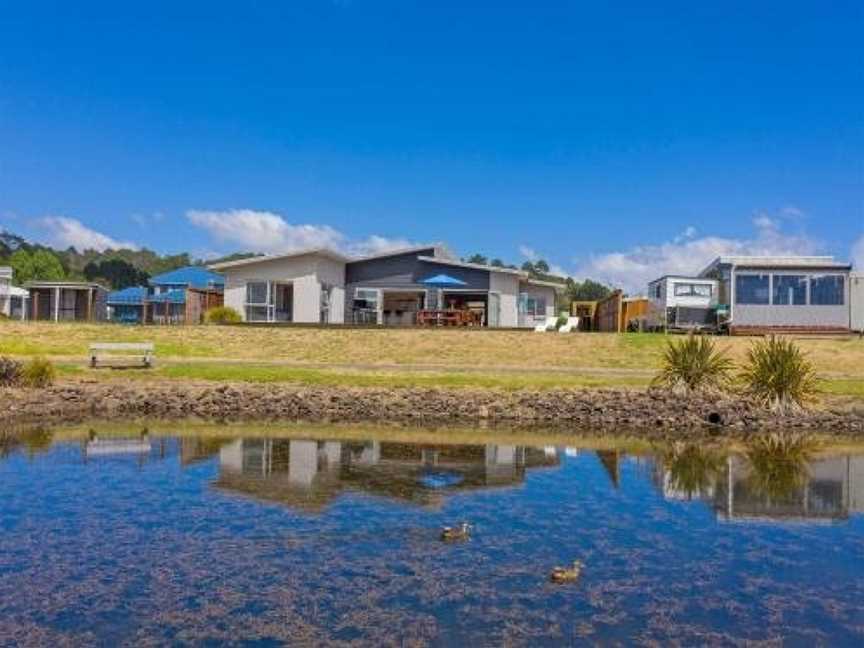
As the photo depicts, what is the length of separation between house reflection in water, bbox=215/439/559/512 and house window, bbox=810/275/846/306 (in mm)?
26526

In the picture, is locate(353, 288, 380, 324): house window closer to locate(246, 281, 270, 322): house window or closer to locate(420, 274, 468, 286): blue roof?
locate(420, 274, 468, 286): blue roof

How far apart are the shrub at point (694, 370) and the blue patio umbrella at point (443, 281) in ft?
61.3

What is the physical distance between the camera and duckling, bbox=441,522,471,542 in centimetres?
1014

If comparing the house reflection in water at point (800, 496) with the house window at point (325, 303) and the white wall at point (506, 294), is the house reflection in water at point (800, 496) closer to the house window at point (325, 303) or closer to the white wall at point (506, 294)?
the white wall at point (506, 294)

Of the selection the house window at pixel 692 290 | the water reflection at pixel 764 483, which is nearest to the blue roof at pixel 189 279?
the house window at pixel 692 290

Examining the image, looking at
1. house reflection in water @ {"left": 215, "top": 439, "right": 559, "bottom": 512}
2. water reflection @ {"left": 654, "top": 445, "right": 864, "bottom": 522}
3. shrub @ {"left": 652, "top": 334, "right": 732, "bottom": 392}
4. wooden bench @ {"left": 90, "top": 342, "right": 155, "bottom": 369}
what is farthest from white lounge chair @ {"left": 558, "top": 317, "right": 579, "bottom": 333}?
house reflection in water @ {"left": 215, "top": 439, "right": 559, "bottom": 512}

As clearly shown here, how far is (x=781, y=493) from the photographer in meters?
13.7

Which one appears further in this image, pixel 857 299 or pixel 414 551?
pixel 857 299

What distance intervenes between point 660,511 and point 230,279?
3419 centimetres

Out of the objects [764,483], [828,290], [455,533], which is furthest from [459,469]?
[828,290]

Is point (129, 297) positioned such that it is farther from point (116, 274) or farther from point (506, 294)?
point (116, 274)

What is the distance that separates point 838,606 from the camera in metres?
8.23

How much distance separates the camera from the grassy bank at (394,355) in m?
25.0

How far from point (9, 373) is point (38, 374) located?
2.87 feet
